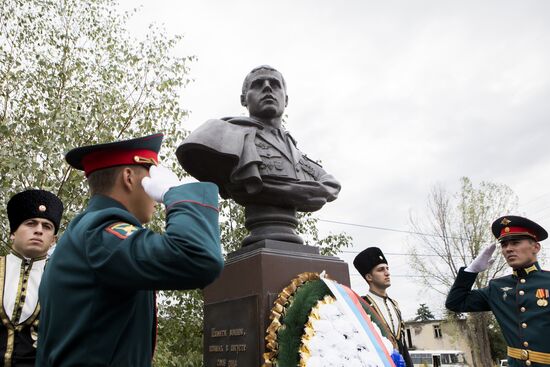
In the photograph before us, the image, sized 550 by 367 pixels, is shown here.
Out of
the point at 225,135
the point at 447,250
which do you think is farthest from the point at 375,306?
the point at 447,250

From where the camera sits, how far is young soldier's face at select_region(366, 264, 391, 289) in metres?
4.25

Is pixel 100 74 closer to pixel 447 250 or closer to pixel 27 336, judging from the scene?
pixel 27 336

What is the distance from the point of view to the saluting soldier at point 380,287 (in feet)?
13.1

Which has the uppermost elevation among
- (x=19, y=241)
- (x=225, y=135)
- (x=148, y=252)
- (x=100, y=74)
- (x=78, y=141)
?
(x=100, y=74)

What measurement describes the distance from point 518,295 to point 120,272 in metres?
3.30

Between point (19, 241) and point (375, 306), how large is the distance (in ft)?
8.95

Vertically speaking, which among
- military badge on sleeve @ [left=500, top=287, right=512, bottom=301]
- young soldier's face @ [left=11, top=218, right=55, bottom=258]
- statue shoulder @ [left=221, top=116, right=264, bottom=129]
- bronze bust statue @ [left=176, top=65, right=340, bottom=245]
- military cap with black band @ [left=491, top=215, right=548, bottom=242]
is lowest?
Result: military badge on sleeve @ [left=500, top=287, right=512, bottom=301]

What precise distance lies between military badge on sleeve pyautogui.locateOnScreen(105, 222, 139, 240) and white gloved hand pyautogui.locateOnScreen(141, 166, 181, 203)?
0.13 m

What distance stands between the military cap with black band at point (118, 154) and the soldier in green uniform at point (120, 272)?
0.10 m

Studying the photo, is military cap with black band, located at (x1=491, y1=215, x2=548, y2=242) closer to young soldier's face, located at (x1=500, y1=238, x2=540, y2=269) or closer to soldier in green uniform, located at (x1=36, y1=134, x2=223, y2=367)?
young soldier's face, located at (x1=500, y1=238, x2=540, y2=269)

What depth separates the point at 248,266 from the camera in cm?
306

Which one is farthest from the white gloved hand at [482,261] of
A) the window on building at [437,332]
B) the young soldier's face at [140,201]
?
the window on building at [437,332]

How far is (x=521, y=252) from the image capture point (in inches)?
147

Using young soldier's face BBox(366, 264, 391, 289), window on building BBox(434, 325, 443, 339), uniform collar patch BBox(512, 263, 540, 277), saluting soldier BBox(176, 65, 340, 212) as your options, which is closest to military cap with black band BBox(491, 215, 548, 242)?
uniform collar patch BBox(512, 263, 540, 277)
